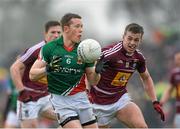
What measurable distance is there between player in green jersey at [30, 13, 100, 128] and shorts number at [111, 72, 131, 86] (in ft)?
3.90

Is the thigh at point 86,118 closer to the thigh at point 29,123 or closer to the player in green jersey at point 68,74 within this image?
the player in green jersey at point 68,74

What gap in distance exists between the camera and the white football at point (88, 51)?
11508mm

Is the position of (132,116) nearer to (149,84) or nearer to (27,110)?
(149,84)

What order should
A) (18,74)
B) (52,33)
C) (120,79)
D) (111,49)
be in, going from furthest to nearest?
(52,33)
(18,74)
(120,79)
(111,49)

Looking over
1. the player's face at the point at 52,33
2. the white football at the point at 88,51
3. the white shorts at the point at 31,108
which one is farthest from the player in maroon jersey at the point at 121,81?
the white shorts at the point at 31,108

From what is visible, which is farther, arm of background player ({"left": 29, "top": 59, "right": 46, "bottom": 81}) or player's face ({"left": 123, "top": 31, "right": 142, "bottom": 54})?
player's face ({"left": 123, "top": 31, "right": 142, "bottom": 54})

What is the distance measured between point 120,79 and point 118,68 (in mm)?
206

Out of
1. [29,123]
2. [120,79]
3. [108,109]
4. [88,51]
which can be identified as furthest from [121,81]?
[29,123]

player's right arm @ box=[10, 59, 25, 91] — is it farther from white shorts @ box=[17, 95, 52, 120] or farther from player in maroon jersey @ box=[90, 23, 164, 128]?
player in maroon jersey @ box=[90, 23, 164, 128]

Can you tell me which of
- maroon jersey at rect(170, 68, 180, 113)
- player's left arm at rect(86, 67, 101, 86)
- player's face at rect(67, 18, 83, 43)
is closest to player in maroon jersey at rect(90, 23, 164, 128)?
player's left arm at rect(86, 67, 101, 86)

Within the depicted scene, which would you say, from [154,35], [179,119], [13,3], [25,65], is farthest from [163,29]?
[25,65]

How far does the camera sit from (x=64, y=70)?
11953 mm

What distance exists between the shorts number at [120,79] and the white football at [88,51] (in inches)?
74.0

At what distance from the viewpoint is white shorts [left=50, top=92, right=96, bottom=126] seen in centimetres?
1216
